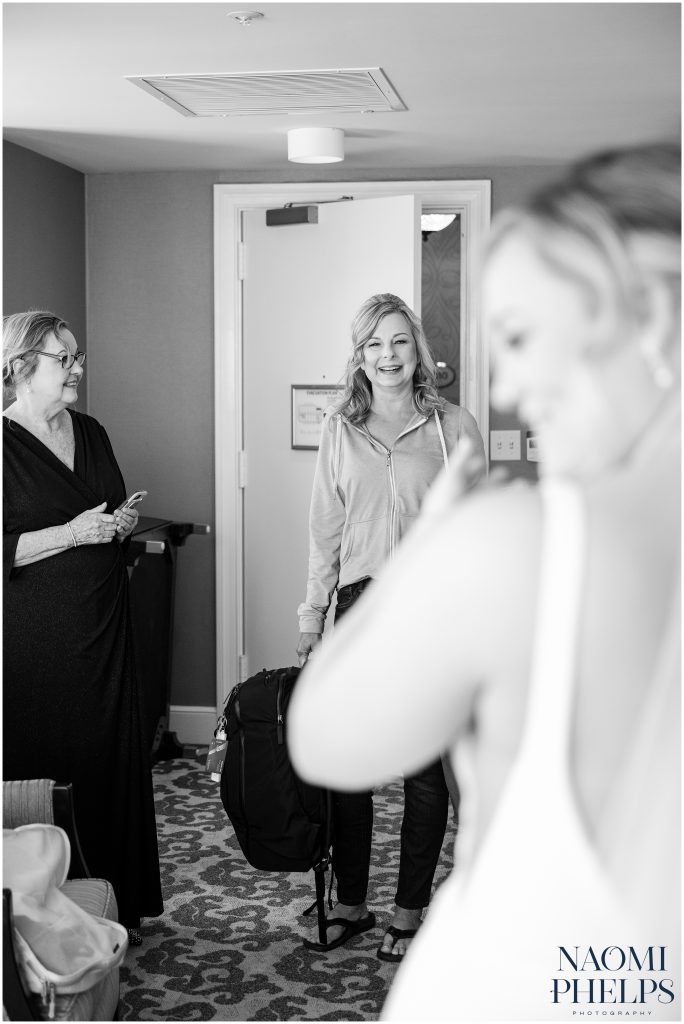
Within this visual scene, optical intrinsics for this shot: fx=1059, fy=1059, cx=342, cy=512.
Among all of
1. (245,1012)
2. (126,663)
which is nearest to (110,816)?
(126,663)

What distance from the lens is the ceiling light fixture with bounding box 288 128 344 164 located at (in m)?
3.81

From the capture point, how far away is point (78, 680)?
2.82 metres

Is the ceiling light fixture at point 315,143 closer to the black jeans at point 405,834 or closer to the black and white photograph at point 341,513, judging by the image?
the black and white photograph at point 341,513

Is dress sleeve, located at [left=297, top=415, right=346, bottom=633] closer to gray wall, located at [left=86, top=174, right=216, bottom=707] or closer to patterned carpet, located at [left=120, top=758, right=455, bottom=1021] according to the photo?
patterned carpet, located at [left=120, top=758, right=455, bottom=1021]

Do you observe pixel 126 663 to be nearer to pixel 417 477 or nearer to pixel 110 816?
pixel 110 816

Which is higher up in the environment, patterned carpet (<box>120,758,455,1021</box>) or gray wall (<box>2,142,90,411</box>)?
gray wall (<box>2,142,90,411</box>)

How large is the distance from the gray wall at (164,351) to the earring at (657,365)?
3907mm

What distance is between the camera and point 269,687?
2795 mm

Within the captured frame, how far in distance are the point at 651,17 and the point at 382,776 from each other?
2306mm

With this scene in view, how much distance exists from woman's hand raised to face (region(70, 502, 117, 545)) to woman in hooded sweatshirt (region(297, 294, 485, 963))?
571 millimetres

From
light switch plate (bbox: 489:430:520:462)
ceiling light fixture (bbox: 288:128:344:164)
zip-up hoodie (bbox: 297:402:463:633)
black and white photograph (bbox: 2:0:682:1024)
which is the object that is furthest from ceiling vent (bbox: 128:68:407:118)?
light switch plate (bbox: 489:430:520:462)

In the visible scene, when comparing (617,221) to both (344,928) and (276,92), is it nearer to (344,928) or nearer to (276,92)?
(344,928)

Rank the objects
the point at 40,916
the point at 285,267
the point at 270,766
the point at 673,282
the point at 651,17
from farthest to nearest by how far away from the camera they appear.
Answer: the point at 285,267, the point at 270,766, the point at 651,17, the point at 40,916, the point at 673,282

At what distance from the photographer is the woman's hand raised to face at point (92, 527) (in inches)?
109
